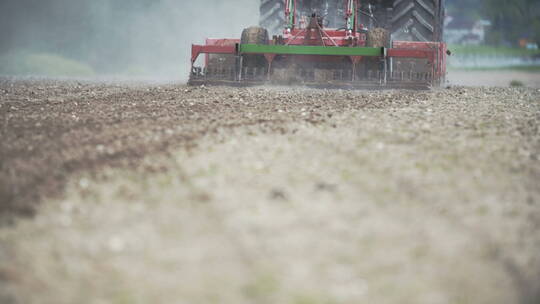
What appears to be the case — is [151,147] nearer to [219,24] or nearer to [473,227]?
[473,227]

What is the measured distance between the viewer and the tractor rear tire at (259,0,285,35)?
13.7 m

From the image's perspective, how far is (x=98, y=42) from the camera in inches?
1018

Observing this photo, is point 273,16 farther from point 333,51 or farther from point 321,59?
point 333,51

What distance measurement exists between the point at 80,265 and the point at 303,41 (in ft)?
29.4

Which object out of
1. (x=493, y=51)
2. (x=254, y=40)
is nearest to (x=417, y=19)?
(x=254, y=40)

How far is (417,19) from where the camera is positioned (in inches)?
510

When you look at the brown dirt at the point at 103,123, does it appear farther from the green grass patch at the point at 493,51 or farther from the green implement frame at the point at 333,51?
the green grass patch at the point at 493,51

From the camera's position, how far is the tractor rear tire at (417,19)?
12.9 metres

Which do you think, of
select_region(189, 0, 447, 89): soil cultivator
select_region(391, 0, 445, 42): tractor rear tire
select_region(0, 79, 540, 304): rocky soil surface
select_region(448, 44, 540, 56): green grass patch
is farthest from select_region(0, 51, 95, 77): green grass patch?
select_region(448, 44, 540, 56): green grass patch

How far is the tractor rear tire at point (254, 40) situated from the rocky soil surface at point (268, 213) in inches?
236

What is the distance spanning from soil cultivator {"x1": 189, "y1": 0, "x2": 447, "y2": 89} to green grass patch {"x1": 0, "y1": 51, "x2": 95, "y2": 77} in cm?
1012

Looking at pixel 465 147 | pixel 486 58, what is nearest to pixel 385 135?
pixel 465 147

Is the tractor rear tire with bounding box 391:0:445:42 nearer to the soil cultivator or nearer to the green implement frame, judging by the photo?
the soil cultivator

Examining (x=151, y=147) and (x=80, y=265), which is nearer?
(x=80, y=265)
